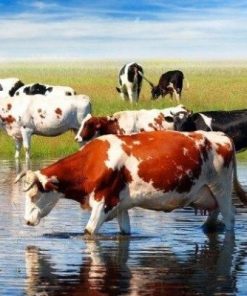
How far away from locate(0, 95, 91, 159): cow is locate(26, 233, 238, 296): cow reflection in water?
1563 centimetres

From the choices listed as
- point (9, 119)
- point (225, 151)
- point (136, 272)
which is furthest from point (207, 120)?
point (136, 272)

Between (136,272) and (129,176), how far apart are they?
7.19 feet

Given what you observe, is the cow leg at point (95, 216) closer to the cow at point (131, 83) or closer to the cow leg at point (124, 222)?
the cow leg at point (124, 222)

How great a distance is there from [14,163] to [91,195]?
492 inches

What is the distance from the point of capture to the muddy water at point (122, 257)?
9.47 m

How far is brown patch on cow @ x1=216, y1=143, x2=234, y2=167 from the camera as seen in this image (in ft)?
42.2

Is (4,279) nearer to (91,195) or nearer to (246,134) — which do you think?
(91,195)

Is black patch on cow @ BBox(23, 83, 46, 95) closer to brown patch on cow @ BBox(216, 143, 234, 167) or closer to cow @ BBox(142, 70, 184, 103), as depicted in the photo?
cow @ BBox(142, 70, 184, 103)

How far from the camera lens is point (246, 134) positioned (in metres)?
19.4

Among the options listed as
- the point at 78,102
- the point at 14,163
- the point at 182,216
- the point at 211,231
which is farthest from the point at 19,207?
the point at 78,102

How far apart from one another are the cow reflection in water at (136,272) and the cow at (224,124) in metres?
7.36

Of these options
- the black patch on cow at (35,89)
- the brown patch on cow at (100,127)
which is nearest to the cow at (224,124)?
the brown patch on cow at (100,127)

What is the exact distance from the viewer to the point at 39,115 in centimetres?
2766

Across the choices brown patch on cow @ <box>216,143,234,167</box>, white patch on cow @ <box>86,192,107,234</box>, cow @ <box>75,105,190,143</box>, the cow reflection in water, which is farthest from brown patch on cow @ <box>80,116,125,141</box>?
the cow reflection in water
